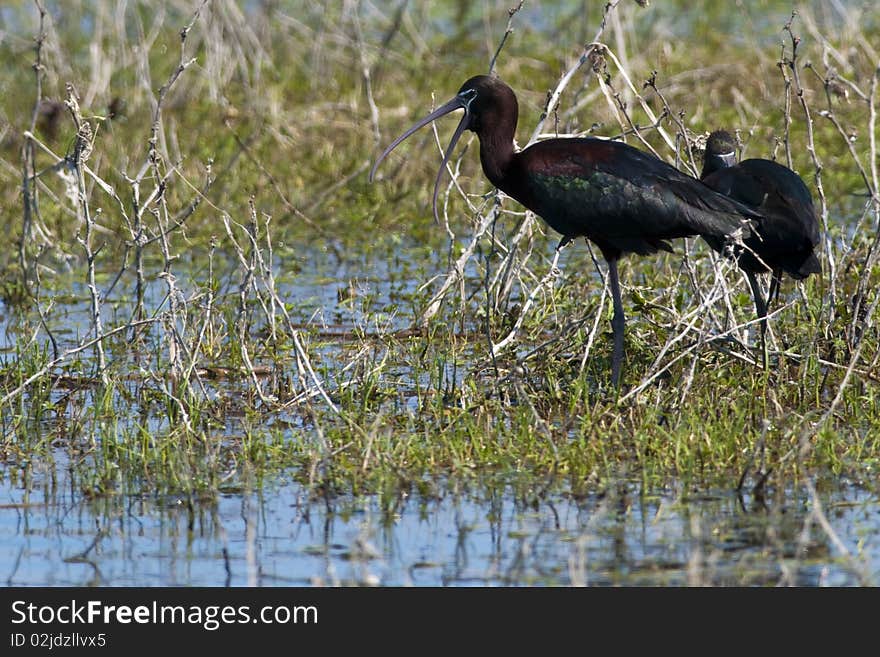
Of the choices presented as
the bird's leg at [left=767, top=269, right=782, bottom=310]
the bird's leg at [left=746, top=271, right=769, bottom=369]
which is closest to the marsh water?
the bird's leg at [left=746, top=271, right=769, bottom=369]

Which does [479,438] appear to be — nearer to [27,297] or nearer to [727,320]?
[727,320]

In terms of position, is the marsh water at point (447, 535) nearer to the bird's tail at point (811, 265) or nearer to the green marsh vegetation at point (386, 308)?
the green marsh vegetation at point (386, 308)

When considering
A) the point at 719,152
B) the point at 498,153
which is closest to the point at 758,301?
the point at 719,152

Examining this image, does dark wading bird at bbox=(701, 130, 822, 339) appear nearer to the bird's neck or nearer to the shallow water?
the bird's neck

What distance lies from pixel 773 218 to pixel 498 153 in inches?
40.3

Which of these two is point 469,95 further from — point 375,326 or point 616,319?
point 375,326

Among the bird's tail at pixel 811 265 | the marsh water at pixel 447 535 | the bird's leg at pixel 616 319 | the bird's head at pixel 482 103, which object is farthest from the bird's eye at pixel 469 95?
the marsh water at pixel 447 535

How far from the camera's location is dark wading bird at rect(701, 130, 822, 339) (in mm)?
5723

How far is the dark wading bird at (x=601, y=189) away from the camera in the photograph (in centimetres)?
546

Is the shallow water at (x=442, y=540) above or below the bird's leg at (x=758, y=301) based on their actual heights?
below

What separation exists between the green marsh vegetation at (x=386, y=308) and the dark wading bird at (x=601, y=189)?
0.20 m
